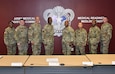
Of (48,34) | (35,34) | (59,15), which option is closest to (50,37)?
(48,34)

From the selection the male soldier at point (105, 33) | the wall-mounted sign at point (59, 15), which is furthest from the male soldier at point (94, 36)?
the wall-mounted sign at point (59, 15)

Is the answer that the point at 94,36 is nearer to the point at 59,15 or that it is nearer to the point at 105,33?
the point at 105,33

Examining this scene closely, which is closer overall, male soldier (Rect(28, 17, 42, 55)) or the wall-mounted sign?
male soldier (Rect(28, 17, 42, 55))

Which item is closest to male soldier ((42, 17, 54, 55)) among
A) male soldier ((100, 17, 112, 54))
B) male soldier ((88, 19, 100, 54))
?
male soldier ((88, 19, 100, 54))

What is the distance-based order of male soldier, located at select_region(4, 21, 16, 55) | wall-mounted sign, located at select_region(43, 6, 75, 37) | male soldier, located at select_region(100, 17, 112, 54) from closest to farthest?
male soldier, located at select_region(4, 21, 16, 55) < male soldier, located at select_region(100, 17, 112, 54) < wall-mounted sign, located at select_region(43, 6, 75, 37)

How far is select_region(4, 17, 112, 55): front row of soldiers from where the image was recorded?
286 inches

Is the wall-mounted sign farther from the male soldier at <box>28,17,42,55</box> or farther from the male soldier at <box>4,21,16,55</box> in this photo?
the male soldier at <box>4,21,16,55</box>

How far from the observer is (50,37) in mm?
7262

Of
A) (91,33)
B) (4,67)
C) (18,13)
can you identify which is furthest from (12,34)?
(4,67)

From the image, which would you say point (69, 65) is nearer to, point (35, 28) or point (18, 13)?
point (35, 28)

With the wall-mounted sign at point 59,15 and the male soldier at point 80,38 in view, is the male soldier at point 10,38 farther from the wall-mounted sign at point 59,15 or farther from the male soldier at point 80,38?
the male soldier at point 80,38

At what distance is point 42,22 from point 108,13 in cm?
256

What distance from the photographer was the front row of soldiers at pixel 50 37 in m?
7.26

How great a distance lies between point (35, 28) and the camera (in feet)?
24.0
